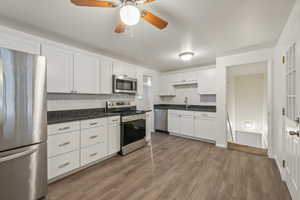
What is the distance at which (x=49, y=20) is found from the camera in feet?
5.90

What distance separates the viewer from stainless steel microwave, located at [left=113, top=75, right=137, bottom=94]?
3166 mm

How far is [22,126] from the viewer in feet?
4.73

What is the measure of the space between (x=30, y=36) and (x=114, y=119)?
199cm

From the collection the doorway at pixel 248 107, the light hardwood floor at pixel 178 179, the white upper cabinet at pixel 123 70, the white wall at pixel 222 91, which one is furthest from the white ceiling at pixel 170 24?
the doorway at pixel 248 107

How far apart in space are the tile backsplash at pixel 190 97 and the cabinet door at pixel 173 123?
75cm

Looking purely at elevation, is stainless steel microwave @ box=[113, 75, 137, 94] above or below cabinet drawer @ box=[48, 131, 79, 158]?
above

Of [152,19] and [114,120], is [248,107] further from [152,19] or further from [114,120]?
[152,19]

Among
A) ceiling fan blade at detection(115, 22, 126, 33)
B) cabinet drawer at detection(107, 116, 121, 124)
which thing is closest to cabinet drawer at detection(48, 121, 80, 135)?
cabinet drawer at detection(107, 116, 121, 124)

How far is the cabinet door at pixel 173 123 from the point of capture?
14.0 ft

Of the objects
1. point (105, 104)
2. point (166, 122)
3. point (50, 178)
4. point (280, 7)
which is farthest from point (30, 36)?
point (166, 122)

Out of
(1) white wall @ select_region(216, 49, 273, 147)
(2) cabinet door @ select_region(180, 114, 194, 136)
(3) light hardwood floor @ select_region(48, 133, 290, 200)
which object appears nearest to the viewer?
(3) light hardwood floor @ select_region(48, 133, 290, 200)

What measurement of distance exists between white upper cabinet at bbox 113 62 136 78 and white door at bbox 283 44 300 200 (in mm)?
3000

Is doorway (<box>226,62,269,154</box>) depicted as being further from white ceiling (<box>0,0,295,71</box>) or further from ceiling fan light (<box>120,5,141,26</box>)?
A: ceiling fan light (<box>120,5,141,26</box>)

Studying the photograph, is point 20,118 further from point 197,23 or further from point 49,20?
point 197,23
